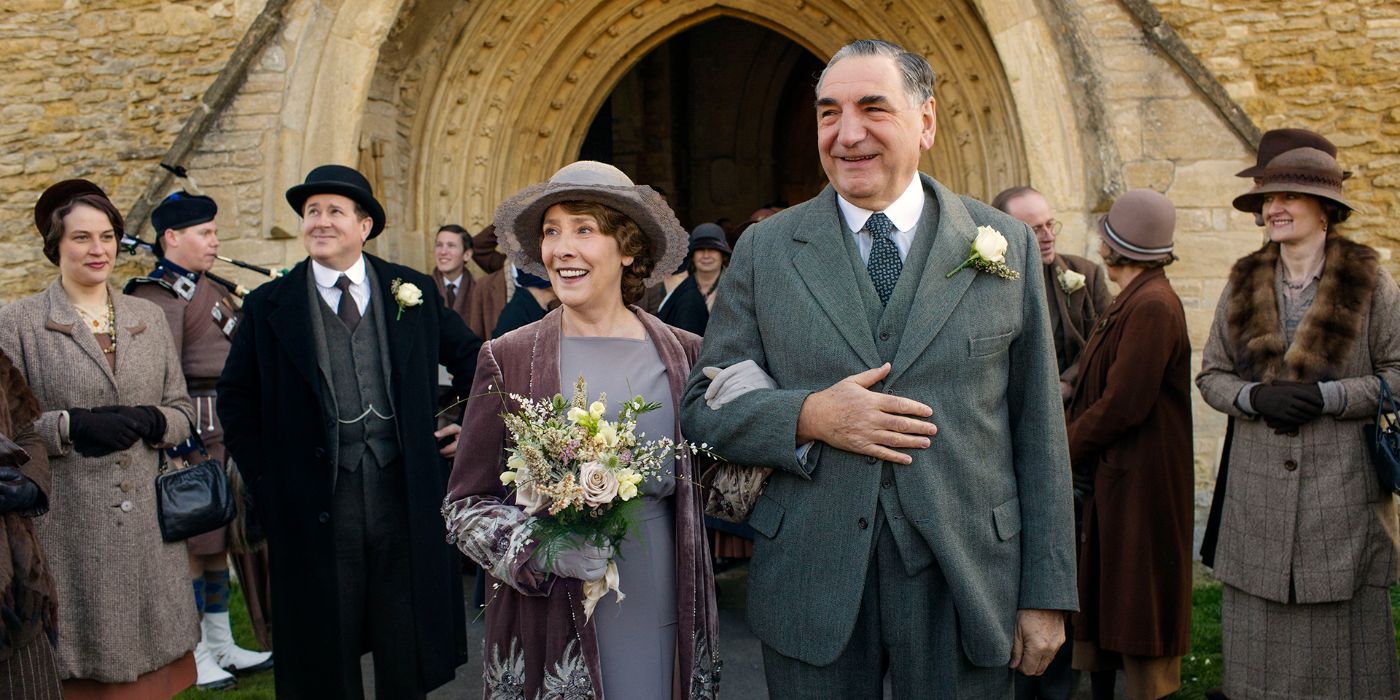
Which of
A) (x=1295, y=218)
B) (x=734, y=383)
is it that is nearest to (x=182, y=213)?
(x=734, y=383)

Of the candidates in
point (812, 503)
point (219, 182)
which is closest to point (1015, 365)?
point (812, 503)

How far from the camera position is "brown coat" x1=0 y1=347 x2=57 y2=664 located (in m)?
2.93

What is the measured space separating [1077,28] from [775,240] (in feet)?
15.8

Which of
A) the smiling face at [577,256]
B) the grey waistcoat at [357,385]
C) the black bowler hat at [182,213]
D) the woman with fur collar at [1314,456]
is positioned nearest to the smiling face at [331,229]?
the grey waistcoat at [357,385]

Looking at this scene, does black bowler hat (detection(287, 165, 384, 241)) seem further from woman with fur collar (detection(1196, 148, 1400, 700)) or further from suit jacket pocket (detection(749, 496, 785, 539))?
woman with fur collar (detection(1196, 148, 1400, 700))

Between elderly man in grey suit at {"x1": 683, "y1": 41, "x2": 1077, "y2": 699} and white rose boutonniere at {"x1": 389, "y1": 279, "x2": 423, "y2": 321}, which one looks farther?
white rose boutonniere at {"x1": 389, "y1": 279, "x2": 423, "y2": 321}

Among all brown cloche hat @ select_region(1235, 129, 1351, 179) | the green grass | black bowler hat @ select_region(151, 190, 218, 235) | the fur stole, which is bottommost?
the green grass

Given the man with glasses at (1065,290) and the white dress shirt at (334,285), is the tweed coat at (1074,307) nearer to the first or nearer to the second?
the man with glasses at (1065,290)

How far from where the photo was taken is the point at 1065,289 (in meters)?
4.89

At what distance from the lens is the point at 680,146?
45.4 ft

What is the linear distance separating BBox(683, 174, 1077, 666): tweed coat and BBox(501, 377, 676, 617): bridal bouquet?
0.19 m

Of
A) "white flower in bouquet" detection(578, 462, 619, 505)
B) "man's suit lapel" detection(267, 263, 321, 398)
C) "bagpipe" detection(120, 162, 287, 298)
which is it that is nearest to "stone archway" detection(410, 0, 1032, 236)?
"bagpipe" detection(120, 162, 287, 298)

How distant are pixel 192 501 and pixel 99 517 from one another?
1.00 feet

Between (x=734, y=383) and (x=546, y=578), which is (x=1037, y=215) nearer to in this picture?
(x=734, y=383)
